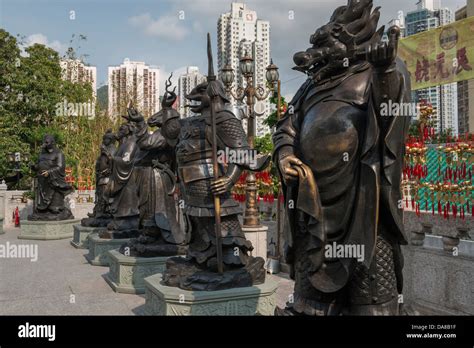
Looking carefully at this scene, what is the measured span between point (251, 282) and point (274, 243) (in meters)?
4.39

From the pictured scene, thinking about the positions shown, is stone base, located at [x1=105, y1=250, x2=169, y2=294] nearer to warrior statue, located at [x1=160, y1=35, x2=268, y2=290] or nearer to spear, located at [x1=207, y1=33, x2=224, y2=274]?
warrior statue, located at [x1=160, y1=35, x2=268, y2=290]

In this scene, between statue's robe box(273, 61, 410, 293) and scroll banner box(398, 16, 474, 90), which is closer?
statue's robe box(273, 61, 410, 293)

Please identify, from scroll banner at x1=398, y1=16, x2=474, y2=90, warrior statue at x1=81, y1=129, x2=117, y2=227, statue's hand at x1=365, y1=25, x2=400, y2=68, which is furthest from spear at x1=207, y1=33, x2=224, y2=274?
scroll banner at x1=398, y1=16, x2=474, y2=90

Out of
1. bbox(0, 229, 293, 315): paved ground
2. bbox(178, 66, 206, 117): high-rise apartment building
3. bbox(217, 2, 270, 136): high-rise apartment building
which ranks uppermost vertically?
bbox(217, 2, 270, 136): high-rise apartment building

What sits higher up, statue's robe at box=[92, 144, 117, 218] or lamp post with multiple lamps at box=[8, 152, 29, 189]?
lamp post with multiple lamps at box=[8, 152, 29, 189]

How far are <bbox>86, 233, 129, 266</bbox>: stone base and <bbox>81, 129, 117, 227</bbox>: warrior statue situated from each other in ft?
6.83

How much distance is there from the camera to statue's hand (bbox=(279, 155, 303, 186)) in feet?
9.02

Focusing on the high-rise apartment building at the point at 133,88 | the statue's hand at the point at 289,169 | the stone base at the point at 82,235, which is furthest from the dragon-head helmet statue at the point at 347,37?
the high-rise apartment building at the point at 133,88

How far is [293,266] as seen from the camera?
3025 mm

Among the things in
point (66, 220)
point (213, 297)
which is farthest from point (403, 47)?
point (66, 220)

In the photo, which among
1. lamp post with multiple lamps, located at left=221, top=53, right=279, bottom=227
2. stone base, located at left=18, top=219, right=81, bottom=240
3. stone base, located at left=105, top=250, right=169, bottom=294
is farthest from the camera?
stone base, located at left=18, top=219, right=81, bottom=240

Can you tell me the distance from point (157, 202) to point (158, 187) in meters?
0.25

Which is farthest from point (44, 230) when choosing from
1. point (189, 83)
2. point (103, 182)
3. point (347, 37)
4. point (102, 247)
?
point (347, 37)

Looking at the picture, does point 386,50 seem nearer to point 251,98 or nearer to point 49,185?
point 251,98
